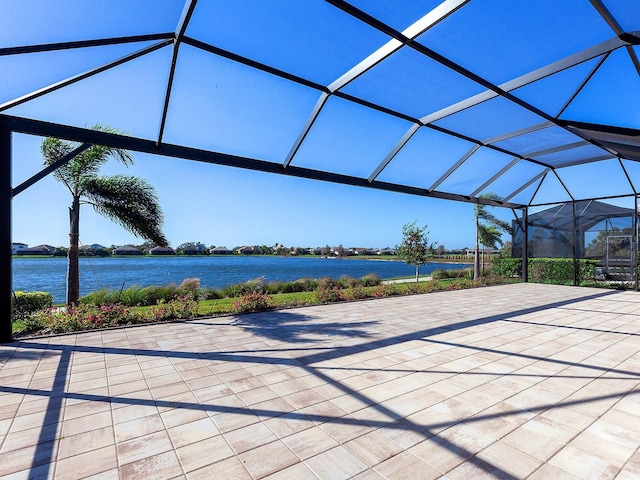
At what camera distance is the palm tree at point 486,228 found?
1946cm

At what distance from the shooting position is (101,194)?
8.23m

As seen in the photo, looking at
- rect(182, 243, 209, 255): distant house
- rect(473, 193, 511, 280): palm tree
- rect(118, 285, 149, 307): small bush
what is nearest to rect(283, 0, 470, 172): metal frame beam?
rect(118, 285, 149, 307): small bush

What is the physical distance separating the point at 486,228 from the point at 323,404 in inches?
844

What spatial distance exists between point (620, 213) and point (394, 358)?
12.2 metres

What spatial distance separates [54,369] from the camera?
3.74 metres

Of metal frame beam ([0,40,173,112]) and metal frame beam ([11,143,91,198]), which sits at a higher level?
metal frame beam ([0,40,173,112])

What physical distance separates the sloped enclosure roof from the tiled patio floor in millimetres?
3086

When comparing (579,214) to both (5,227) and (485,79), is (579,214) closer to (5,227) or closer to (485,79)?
(485,79)

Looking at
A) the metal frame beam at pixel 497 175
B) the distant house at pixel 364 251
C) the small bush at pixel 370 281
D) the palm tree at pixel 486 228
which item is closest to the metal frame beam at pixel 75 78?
the metal frame beam at pixel 497 175

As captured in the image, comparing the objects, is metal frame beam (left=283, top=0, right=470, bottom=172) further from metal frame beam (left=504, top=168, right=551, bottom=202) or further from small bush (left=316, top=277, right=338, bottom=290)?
metal frame beam (left=504, top=168, right=551, bottom=202)

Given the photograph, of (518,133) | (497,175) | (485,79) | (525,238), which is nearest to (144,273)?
(525,238)

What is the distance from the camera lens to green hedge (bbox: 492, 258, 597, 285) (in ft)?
40.9

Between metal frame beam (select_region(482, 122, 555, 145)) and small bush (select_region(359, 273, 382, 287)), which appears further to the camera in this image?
small bush (select_region(359, 273, 382, 287))

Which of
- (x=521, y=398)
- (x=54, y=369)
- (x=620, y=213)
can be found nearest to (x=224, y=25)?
(x=54, y=369)
